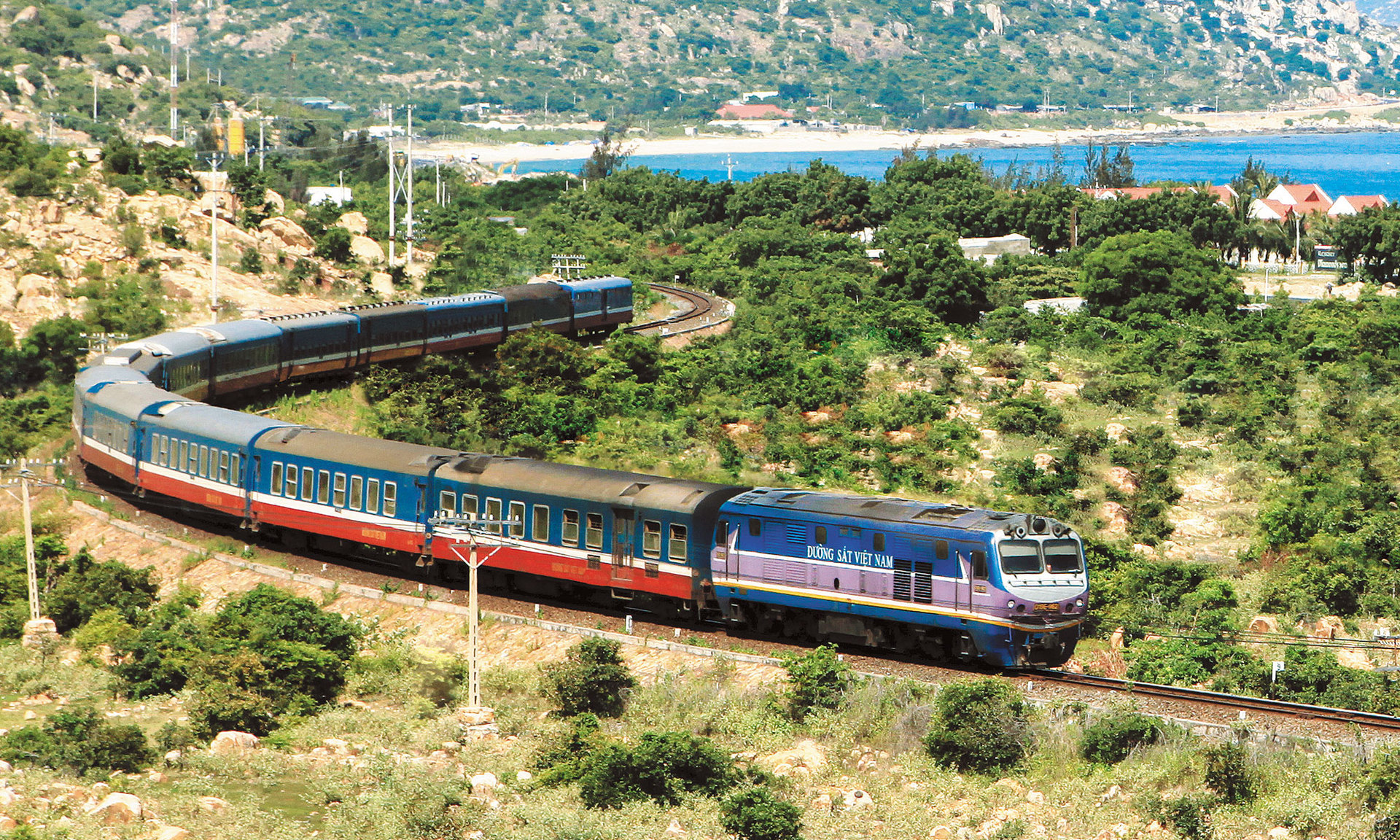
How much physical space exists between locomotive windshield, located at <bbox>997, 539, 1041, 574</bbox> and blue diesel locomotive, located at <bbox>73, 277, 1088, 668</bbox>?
3cm

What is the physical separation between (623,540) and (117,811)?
1199cm

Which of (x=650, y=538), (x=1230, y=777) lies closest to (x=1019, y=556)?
(x=1230, y=777)

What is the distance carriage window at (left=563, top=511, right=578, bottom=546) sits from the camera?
32.3 metres

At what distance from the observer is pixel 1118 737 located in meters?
24.4

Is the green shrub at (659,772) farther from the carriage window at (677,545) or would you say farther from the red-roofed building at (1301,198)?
the red-roofed building at (1301,198)

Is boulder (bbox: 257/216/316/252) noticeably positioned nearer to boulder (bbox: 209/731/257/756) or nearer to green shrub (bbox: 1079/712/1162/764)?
boulder (bbox: 209/731/257/756)

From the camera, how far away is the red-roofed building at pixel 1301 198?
410ft

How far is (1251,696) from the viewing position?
2819 centimetres

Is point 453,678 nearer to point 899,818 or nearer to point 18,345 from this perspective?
point 899,818

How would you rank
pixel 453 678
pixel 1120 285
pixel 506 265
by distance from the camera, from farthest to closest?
pixel 506 265 → pixel 1120 285 → pixel 453 678

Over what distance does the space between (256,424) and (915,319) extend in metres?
37.2

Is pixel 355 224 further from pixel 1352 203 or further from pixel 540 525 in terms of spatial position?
pixel 1352 203

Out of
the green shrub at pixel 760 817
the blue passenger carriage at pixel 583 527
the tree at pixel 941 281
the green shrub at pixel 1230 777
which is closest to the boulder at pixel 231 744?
the blue passenger carriage at pixel 583 527

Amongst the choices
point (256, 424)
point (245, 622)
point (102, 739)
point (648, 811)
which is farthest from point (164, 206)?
point (648, 811)
